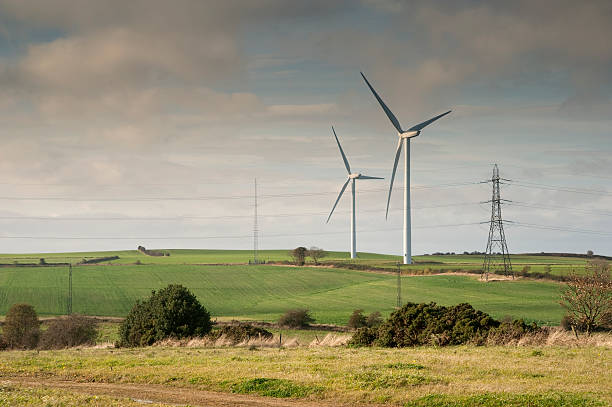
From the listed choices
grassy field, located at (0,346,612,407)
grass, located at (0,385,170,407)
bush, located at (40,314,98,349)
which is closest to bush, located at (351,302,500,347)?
grassy field, located at (0,346,612,407)

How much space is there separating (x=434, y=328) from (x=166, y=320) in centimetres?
2001

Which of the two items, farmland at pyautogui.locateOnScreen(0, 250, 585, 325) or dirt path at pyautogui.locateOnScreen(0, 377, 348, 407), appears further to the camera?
farmland at pyautogui.locateOnScreen(0, 250, 585, 325)

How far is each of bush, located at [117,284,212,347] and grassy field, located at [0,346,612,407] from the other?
12.6 meters

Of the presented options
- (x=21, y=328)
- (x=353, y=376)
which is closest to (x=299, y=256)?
(x=21, y=328)

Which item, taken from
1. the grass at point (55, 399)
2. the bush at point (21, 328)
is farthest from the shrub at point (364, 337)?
the bush at point (21, 328)

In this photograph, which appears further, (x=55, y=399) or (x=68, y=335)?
(x=68, y=335)

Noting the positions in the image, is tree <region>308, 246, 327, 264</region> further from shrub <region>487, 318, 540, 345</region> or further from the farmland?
shrub <region>487, 318, 540, 345</region>

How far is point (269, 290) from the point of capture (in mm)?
122250

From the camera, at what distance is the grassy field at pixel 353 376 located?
20.2 meters

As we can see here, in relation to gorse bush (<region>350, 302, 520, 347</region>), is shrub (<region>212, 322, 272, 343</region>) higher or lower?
lower

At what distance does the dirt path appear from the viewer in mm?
20656

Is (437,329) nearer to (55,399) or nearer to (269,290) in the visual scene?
(55,399)

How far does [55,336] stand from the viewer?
58.1m

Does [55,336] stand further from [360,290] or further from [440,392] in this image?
[360,290]
